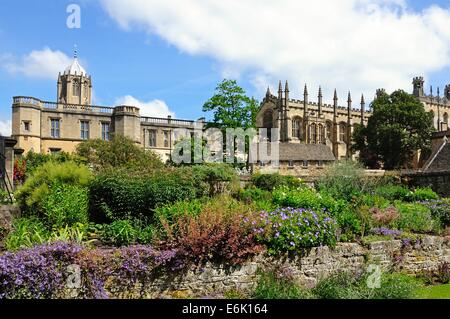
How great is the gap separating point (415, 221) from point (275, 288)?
26.0ft

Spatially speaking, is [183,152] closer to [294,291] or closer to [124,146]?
[124,146]

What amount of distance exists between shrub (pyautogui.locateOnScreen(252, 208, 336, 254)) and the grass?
2.30m

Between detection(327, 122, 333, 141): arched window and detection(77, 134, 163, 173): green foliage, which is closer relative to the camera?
detection(77, 134, 163, 173): green foliage

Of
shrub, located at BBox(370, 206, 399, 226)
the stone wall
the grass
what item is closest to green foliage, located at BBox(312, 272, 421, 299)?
the grass

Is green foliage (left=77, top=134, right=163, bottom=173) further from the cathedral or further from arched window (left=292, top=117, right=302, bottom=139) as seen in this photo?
arched window (left=292, top=117, right=302, bottom=139)

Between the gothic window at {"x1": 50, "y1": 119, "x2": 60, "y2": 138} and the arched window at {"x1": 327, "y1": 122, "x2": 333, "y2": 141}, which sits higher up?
the arched window at {"x1": 327, "y1": 122, "x2": 333, "y2": 141}

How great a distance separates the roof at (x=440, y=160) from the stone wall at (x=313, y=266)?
64.1 feet

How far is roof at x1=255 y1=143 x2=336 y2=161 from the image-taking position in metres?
47.5

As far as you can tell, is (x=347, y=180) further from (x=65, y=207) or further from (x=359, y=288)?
(x=65, y=207)

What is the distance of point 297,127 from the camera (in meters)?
70.1

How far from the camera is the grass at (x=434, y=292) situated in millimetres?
9609

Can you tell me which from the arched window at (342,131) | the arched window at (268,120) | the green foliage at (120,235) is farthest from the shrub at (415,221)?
the arched window at (342,131)

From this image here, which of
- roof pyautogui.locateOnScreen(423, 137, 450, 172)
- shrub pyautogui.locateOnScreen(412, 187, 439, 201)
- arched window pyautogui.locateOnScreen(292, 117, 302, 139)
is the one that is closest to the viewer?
shrub pyautogui.locateOnScreen(412, 187, 439, 201)

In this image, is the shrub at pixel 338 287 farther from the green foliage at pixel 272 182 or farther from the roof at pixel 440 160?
the roof at pixel 440 160
